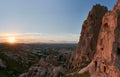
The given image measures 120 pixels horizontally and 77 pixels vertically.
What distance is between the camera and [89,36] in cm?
8825

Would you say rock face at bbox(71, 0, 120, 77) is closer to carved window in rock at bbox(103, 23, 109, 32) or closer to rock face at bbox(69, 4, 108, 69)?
carved window in rock at bbox(103, 23, 109, 32)

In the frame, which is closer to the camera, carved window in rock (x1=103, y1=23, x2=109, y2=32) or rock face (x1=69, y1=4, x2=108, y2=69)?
carved window in rock (x1=103, y1=23, x2=109, y2=32)

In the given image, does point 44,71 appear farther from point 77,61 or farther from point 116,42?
point 116,42

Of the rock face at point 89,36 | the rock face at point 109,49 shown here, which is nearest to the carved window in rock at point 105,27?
the rock face at point 109,49

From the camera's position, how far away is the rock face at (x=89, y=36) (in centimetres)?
8506

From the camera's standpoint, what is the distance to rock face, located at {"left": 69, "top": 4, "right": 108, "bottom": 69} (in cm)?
8506

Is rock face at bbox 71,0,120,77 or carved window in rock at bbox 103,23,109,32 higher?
carved window in rock at bbox 103,23,109,32

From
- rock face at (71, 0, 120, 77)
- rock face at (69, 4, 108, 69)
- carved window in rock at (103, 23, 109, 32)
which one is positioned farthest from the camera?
rock face at (69, 4, 108, 69)

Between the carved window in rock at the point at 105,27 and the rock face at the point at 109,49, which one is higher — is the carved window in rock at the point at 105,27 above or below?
above

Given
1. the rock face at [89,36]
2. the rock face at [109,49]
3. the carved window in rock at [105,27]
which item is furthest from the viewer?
the rock face at [89,36]

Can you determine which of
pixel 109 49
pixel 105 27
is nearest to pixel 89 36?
pixel 105 27

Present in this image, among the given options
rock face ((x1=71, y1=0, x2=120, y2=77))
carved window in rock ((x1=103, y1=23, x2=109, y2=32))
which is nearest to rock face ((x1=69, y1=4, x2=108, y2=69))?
rock face ((x1=71, y1=0, x2=120, y2=77))

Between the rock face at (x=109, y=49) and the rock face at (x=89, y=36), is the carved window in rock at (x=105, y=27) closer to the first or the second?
the rock face at (x=109, y=49)

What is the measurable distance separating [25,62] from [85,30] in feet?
287
